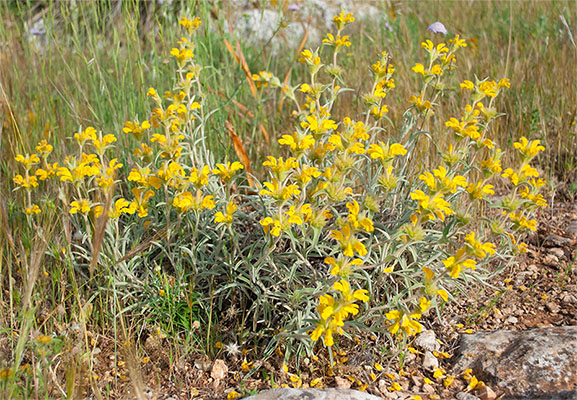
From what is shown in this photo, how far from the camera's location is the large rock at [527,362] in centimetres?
175

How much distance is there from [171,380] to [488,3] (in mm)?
4433

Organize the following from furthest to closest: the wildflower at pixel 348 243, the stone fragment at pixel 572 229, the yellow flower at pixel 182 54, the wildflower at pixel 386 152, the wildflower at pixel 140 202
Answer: the stone fragment at pixel 572 229
the yellow flower at pixel 182 54
the wildflower at pixel 140 202
the wildflower at pixel 386 152
the wildflower at pixel 348 243

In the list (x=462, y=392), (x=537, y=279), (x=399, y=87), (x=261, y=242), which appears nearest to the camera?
(x=462, y=392)

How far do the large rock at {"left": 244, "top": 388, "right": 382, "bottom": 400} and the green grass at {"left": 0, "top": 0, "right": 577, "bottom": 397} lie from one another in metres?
0.40

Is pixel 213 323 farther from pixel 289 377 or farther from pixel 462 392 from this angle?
pixel 462 392

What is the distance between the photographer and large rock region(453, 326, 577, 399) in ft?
5.73

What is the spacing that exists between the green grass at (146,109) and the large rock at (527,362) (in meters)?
0.89

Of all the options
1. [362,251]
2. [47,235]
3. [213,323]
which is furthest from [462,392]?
[47,235]

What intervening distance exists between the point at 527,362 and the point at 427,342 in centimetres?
37

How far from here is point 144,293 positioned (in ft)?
6.82

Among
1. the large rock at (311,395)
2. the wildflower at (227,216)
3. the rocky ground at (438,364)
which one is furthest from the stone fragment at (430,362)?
the wildflower at (227,216)

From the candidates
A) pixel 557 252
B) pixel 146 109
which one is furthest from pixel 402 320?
pixel 146 109

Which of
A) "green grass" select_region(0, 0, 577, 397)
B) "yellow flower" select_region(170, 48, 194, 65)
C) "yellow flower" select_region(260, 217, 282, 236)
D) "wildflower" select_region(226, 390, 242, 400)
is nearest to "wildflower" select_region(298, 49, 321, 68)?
"yellow flower" select_region(170, 48, 194, 65)

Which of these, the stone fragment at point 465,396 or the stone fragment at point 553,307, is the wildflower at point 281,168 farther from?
the stone fragment at point 553,307
